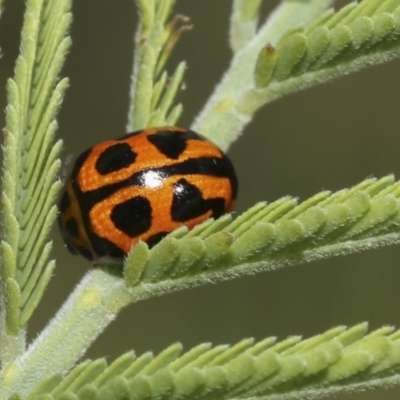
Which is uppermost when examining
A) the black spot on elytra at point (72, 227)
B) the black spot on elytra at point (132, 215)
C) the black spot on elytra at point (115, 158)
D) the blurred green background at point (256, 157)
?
the black spot on elytra at point (115, 158)

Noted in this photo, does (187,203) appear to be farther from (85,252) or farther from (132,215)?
(85,252)

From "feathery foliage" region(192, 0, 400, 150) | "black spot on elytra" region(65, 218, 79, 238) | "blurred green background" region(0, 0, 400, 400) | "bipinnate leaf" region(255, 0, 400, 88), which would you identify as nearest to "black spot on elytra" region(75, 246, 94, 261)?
"black spot on elytra" region(65, 218, 79, 238)

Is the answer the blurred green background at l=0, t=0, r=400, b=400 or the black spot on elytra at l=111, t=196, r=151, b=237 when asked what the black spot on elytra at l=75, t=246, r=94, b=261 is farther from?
the blurred green background at l=0, t=0, r=400, b=400

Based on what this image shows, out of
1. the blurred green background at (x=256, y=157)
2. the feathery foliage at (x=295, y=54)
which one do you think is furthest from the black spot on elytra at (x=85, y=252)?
the blurred green background at (x=256, y=157)

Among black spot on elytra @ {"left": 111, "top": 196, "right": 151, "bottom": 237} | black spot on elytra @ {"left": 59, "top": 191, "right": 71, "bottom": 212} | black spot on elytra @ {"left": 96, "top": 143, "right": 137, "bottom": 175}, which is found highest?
black spot on elytra @ {"left": 96, "top": 143, "right": 137, "bottom": 175}

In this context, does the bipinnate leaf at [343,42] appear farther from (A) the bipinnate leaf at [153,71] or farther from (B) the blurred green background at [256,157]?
(B) the blurred green background at [256,157]

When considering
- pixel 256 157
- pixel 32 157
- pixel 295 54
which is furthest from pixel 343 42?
pixel 256 157

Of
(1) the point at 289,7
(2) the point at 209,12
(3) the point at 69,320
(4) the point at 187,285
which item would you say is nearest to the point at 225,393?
(4) the point at 187,285
